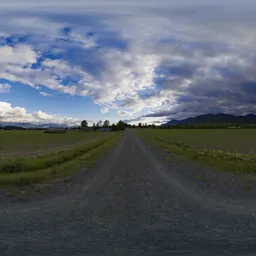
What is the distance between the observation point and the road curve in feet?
14.7

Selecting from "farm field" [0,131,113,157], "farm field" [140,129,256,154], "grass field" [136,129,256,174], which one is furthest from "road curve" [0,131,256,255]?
"farm field" [140,129,256,154]

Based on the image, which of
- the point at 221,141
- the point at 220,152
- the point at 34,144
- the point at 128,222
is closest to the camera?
the point at 128,222

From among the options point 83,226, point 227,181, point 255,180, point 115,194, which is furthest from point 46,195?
point 255,180

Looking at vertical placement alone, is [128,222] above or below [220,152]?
above

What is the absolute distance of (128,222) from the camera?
583 cm

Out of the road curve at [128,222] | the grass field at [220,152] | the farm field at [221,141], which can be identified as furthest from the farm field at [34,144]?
the farm field at [221,141]

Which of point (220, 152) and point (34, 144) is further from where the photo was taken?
point (34, 144)

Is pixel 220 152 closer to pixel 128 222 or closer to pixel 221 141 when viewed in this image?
pixel 128 222

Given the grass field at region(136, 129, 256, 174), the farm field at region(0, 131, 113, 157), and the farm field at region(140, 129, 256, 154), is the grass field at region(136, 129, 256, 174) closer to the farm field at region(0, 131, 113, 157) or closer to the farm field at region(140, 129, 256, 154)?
the farm field at region(140, 129, 256, 154)

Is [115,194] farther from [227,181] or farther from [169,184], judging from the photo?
[227,181]

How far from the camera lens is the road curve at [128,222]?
448 centimetres

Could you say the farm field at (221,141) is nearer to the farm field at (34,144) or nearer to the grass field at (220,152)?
the grass field at (220,152)

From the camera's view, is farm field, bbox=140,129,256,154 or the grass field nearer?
the grass field

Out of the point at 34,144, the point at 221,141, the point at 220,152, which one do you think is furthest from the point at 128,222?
the point at 221,141
